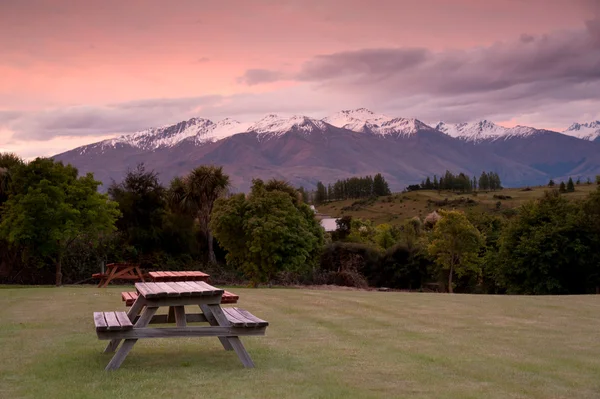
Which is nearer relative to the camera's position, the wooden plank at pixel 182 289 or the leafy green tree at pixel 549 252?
the wooden plank at pixel 182 289

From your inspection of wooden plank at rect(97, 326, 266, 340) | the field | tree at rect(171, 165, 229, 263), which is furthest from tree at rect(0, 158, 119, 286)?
the field

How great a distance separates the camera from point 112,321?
966 centimetres

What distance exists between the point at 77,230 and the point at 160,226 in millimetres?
15182

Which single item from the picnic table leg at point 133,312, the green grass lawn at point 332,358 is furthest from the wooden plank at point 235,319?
the picnic table leg at point 133,312

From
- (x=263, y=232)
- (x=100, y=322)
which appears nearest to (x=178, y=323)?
(x=100, y=322)

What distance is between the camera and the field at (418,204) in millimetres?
→ 129125

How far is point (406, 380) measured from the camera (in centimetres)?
934

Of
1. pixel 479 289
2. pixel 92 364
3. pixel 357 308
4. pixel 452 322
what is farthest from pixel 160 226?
pixel 92 364

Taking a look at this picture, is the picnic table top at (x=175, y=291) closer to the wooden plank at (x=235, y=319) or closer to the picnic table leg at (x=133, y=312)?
the picnic table leg at (x=133, y=312)

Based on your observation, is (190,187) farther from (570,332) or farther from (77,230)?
(570,332)

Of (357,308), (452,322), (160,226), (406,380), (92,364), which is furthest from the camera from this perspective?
(160,226)

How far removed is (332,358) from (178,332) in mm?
2698

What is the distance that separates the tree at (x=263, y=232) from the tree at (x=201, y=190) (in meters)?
13.0

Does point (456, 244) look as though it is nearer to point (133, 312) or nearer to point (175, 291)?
point (133, 312)
